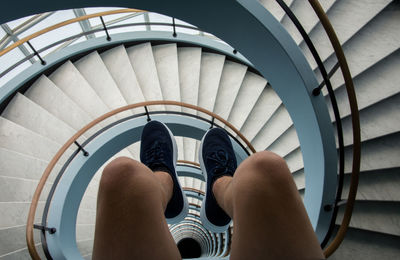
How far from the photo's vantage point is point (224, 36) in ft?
7.41

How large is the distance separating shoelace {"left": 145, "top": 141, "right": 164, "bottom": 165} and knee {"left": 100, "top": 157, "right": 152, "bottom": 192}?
54.5 inches

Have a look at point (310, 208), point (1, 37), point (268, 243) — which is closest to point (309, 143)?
point (310, 208)

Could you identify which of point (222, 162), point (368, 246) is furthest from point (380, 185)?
point (222, 162)

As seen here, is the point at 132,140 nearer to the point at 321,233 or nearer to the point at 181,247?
the point at 321,233

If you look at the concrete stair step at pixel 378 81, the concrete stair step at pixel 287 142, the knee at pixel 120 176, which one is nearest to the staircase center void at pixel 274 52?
the concrete stair step at pixel 378 81

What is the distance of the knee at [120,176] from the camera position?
895mm

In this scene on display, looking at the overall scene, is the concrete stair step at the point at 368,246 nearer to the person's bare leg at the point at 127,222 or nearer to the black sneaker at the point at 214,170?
the black sneaker at the point at 214,170

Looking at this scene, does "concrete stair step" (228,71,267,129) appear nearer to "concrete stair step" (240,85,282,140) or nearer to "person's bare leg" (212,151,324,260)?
"concrete stair step" (240,85,282,140)

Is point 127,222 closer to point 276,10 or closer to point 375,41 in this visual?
point 375,41

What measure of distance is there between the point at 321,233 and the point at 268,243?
212cm

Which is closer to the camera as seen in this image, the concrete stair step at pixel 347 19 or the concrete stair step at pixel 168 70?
the concrete stair step at pixel 347 19

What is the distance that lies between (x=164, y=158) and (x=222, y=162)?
622mm

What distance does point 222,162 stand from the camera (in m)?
2.45

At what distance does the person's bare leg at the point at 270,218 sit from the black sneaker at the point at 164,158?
1296mm
